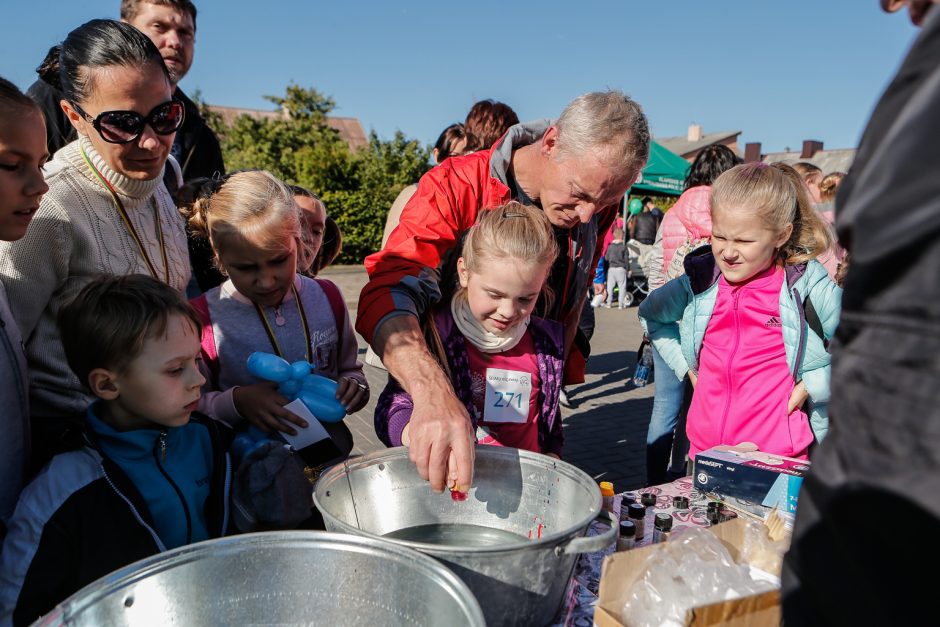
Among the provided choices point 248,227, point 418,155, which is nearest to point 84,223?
point 248,227

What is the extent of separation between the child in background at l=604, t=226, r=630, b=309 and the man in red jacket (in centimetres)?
904

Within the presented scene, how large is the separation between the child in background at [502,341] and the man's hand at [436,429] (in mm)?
385

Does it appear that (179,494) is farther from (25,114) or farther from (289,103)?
(289,103)

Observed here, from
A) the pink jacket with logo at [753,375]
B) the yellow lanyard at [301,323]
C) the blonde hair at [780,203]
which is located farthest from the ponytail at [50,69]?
the pink jacket with logo at [753,375]

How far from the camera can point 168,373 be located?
147 centimetres

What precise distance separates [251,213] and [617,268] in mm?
10123

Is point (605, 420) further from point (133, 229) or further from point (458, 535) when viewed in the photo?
point (133, 229)

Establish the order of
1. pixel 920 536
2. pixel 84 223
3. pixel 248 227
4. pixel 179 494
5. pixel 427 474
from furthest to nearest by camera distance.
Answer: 1. pixel 248 227
2. pixel 84 223
3. pixel 179 494
4. pixel 427 474
5. pixel 920 536

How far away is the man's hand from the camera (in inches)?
46.1

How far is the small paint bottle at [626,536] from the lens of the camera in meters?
1.30

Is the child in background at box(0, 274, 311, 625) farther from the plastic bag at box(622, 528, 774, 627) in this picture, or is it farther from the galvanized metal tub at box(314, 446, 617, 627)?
the plastic bag at box(622, 528, 774, 627)

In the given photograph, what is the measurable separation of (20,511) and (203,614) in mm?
560

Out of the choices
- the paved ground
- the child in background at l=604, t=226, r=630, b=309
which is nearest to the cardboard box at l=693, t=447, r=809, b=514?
the paved ground

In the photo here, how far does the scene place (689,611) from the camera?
2.89 ft
